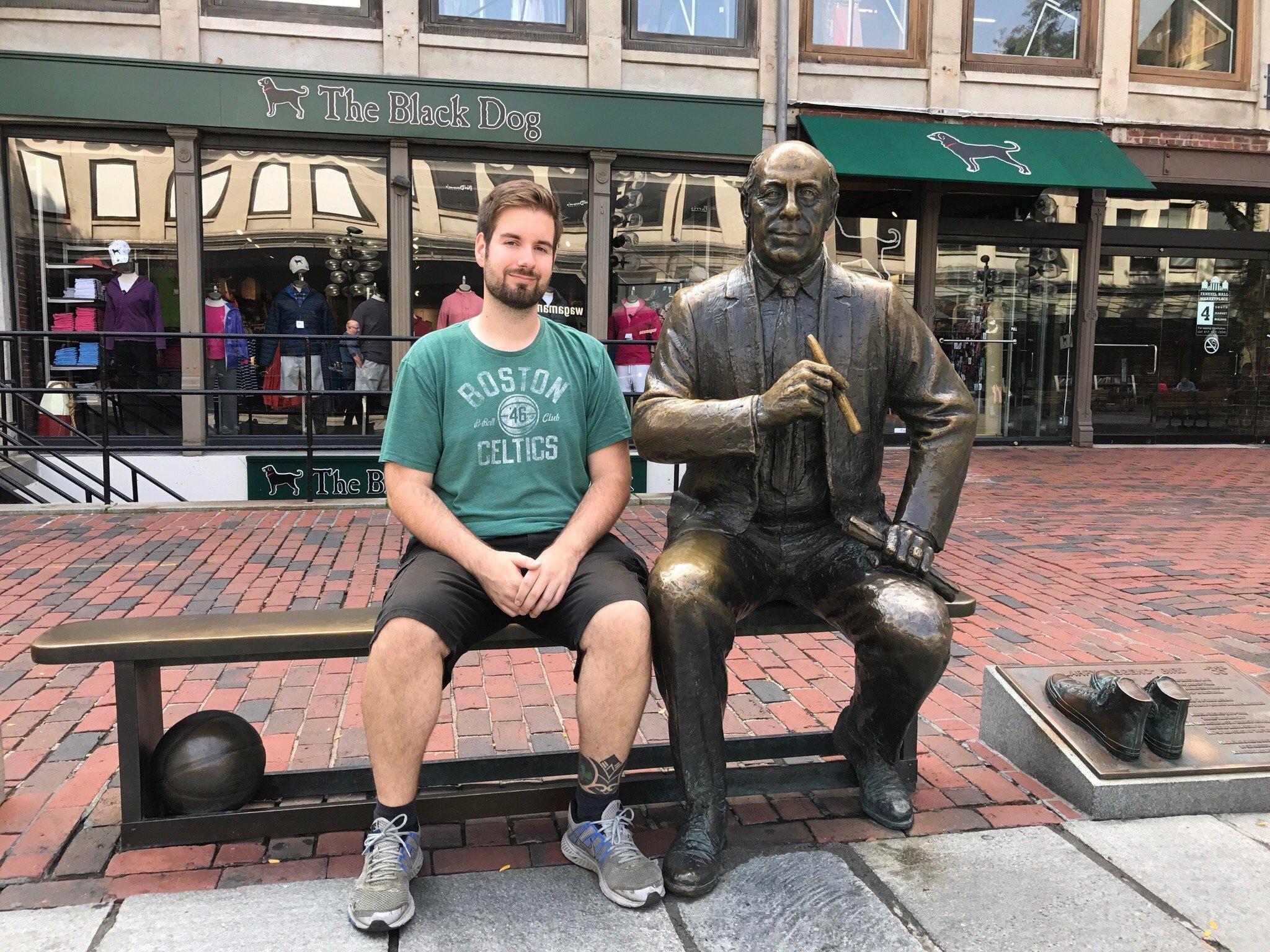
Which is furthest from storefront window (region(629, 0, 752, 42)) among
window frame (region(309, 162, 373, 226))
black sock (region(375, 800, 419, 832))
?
black sock (region(375, 800, 419, 832))

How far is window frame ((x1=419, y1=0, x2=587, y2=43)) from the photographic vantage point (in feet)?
36.1

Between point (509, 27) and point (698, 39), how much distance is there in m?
2.20

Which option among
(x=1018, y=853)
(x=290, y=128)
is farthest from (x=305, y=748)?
(x=290, y=128)

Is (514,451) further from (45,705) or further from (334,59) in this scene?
(334,59)

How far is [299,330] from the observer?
35.8 ft

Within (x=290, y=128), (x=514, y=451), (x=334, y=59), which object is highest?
(x=334, y=59)

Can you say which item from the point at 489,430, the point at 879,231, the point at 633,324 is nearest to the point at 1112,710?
the point at 489,430

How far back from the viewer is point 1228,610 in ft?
17.0

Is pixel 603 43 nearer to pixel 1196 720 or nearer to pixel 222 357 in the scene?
pixel 222 357

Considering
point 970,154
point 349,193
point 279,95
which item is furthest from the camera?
point 970,154

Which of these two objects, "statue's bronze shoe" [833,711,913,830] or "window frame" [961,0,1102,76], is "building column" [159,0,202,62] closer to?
"window frame" [961,0,1102,76]

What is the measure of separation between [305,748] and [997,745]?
90.6 inches

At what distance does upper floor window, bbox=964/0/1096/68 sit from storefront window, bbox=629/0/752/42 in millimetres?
2936

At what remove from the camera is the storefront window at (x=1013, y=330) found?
1284 centimetres
